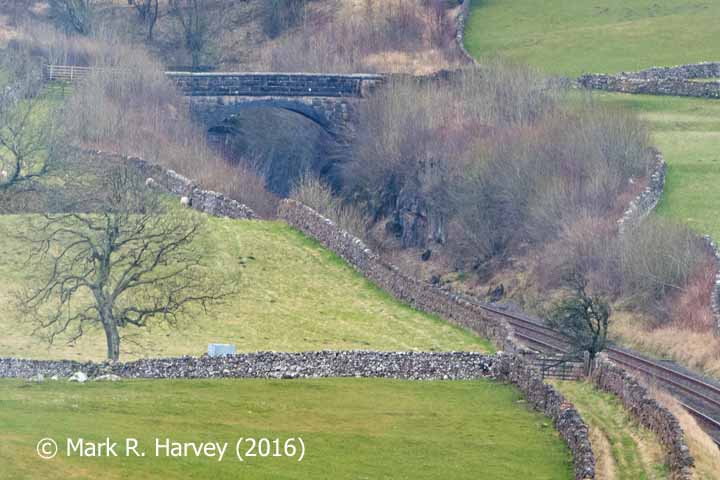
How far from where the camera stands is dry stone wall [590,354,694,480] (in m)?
50.8

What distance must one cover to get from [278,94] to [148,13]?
116ft

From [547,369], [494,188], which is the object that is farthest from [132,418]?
[494,188]

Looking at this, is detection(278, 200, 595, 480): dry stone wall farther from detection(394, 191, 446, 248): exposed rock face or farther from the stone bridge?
the stone bridge

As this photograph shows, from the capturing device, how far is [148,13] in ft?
524

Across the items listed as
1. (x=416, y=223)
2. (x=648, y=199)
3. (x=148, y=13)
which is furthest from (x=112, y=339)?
(x=148, y=13)

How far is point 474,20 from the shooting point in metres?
149

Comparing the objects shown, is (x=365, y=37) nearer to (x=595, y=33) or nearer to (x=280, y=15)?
(x=280, y=15)

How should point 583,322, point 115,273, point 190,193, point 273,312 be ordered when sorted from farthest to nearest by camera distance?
point 190,193, point 115,273, point 273,312, point 583,322

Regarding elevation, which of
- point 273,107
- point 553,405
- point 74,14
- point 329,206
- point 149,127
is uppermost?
point 74,14

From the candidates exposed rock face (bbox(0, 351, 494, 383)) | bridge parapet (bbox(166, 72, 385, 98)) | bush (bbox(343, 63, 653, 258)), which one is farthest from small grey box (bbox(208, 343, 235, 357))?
bridge parapet (bbox(166, 72, 385, 98))

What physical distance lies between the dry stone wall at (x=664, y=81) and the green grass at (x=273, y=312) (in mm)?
38884

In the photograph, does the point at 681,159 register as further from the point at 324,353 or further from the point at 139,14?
the point at 139,14

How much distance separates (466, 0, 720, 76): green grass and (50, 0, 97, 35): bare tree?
26.8 m

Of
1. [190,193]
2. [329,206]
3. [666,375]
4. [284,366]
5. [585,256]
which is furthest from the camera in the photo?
[329,206]
